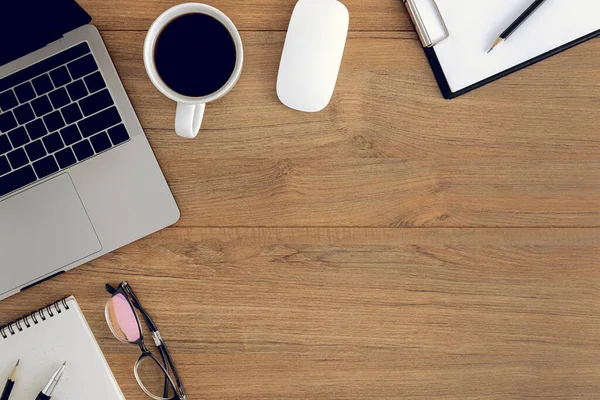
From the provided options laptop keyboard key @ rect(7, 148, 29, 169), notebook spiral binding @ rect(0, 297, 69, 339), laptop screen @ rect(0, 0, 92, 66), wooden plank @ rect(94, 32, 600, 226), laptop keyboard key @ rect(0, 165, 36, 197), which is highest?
laptop screen @ rect(0, 0, 92, 66)

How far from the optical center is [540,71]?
0.65m

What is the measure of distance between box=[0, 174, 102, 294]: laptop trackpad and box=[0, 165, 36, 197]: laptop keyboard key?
10 mm

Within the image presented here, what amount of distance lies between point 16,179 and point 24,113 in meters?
0.08

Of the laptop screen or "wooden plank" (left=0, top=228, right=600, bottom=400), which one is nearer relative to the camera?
the laptop screen

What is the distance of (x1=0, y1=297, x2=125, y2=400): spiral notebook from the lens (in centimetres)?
66

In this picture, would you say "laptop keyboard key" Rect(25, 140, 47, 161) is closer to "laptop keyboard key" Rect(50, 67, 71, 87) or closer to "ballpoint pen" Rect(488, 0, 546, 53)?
"laptop keyboard key" Rect(50, 67, 71, 87)

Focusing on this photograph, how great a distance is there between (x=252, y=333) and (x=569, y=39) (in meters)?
0.52

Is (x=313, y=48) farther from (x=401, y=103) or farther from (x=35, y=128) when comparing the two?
(x=35, y=128)

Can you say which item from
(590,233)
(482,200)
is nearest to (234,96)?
(482,200)

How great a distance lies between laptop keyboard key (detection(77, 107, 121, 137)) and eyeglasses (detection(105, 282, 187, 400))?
7.4 inches

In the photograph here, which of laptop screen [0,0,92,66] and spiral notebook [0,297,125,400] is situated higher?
laptop screen [0,0,92,66]

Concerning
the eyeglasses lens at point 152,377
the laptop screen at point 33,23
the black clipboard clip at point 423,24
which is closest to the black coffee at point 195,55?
the laptop screen at point 33,23

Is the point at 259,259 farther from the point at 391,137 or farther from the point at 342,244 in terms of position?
the point at 391,137

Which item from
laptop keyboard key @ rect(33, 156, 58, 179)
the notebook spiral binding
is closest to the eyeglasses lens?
the notebook spiral binding
